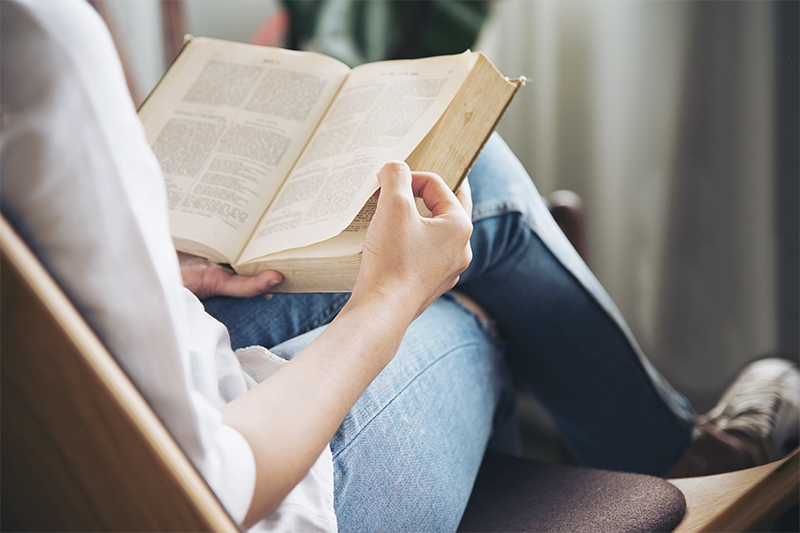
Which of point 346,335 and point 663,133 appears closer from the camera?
point 346,335

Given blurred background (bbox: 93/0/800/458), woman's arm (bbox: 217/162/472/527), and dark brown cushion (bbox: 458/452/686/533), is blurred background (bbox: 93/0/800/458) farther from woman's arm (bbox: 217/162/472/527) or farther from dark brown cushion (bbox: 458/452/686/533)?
woman's arm (bbox: 217/162/472/527)

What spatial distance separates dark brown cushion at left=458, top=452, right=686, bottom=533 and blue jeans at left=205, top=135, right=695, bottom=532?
0.04 metres

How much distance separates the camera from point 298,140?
0.58m

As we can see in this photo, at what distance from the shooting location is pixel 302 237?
1.53 ft

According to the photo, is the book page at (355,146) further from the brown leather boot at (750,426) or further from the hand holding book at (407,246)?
the brown leather boot at (750,426)

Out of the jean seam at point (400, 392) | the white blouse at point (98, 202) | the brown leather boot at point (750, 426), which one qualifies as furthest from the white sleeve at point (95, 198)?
the brown leather boot at point (750, 426)

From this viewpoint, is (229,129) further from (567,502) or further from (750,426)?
(750,426)

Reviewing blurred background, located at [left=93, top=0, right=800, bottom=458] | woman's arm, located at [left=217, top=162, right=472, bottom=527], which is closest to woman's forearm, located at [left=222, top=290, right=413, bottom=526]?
woman's arm, located at [left=217, top=162, right=472, bottom=527]

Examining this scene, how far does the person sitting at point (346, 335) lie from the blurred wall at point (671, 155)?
342mm

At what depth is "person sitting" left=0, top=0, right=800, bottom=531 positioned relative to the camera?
228 mm

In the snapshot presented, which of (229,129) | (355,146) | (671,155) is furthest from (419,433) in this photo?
(671,155)

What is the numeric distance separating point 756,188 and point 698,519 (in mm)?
835

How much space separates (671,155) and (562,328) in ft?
2.20

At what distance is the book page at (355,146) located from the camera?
0.46 metres
